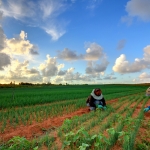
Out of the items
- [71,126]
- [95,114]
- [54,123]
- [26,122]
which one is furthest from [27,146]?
[95,114]

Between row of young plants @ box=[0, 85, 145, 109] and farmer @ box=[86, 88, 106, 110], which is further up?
farmer @ box=[86, 88, 106, 110]

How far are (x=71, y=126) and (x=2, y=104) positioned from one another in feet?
28.6

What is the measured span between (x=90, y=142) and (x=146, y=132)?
6.75ft

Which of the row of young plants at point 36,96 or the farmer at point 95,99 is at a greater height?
the farmer at point 95,99

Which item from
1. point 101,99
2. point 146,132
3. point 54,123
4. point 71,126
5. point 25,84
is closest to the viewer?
point 146,132

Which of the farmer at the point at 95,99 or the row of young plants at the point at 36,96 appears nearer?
the farmer at the point at 95,99

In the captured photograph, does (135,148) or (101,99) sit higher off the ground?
(101,99)

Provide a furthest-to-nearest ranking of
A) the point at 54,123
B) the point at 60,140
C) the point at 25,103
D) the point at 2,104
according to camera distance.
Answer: the point at 25,103 < the point at 2,104 < the point at 54,123 < the point at 60,140

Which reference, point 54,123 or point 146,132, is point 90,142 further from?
point 54,123

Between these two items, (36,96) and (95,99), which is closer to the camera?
(95,99)

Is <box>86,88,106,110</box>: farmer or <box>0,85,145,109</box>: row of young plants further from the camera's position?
<box>0,85,145,109</box>: row of young plants

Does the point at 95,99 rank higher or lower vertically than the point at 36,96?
higher

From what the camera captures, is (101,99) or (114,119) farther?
(101,99)

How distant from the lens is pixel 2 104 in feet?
42.8
